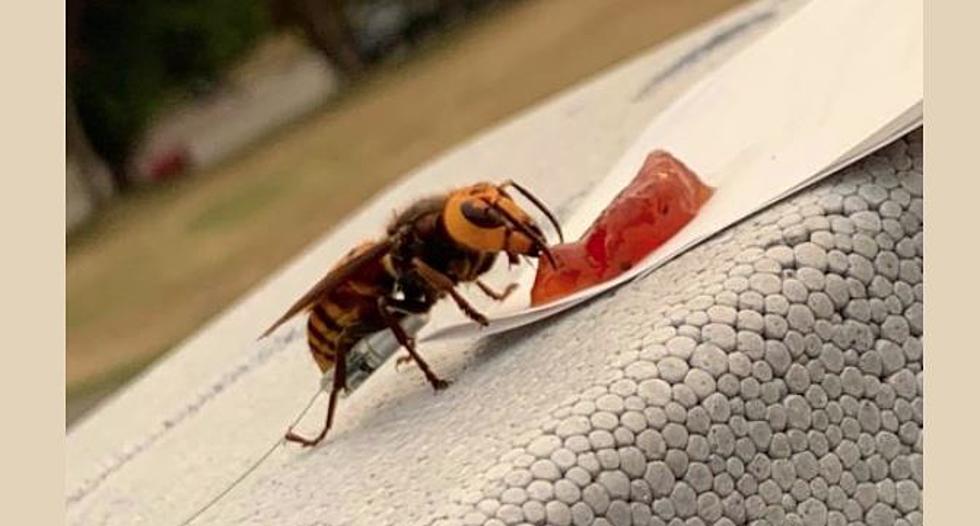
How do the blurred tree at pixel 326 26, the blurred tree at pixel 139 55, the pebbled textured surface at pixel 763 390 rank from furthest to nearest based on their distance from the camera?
1. the blurred tree at pixel 326 26
2. the blurred tree at pixel 139 55
3. the pebbled textured surface at pixel 763 390

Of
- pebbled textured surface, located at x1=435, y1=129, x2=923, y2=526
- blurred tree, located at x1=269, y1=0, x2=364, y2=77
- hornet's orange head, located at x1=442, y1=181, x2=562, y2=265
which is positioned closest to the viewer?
pebbled textured surface, located at x1=435, y1=129, x2=923, y2=526

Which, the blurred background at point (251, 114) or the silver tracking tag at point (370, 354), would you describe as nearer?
the silver tracking tag at point (370, 354)

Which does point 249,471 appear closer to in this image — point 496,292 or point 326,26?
point 496,292

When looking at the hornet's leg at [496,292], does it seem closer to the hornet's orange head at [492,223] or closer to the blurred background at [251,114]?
the hornet's orange head at [492,223]

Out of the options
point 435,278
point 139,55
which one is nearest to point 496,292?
point 435,278

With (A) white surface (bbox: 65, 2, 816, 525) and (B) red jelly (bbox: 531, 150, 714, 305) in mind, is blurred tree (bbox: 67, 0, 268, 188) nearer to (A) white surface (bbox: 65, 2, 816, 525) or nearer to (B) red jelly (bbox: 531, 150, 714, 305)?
(A) white surface (bbox: 65, 2, 816, 525)

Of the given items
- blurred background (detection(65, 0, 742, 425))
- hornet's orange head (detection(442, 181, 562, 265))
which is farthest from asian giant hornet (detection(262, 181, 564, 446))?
blurred background (detection(65, 0, 742, 425))

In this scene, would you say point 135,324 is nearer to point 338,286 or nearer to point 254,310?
point 254,310

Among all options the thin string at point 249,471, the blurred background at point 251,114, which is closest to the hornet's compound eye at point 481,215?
the thin string at point 249,471

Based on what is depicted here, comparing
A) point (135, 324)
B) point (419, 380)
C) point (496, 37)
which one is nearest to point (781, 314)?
point (419, 380)
